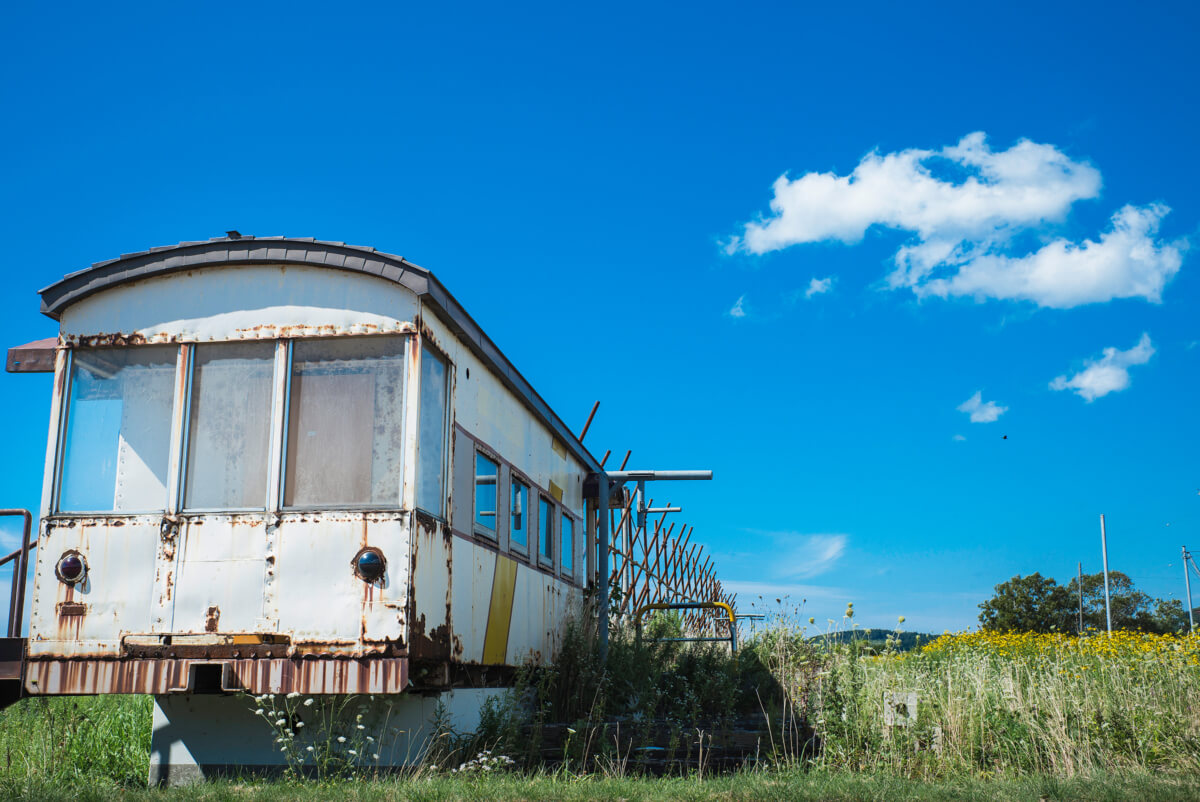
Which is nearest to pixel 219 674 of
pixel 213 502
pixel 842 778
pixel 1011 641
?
pixel 213 502

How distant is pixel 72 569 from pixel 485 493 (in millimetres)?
3168

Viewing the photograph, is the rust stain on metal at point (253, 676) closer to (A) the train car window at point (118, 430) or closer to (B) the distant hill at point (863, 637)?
(A) the train car window at point (118, 430)

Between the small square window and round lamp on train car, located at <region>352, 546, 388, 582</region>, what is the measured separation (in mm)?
5565

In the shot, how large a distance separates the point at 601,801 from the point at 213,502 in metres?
3.38

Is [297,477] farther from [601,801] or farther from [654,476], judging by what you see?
[654,476]

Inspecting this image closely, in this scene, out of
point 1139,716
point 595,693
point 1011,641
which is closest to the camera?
point 1139,716

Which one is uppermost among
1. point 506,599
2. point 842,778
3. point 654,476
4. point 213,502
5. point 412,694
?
point 654,476

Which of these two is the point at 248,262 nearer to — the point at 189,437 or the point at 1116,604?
the point at 189,437

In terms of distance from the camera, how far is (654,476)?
13625mm

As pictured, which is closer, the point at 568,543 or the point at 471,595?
the point at 471,595

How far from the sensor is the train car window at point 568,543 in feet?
40.0

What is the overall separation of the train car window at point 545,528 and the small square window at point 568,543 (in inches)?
27.8

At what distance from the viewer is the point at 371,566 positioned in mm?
6668

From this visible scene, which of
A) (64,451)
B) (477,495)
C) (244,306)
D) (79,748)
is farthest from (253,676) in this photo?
(79,748)
